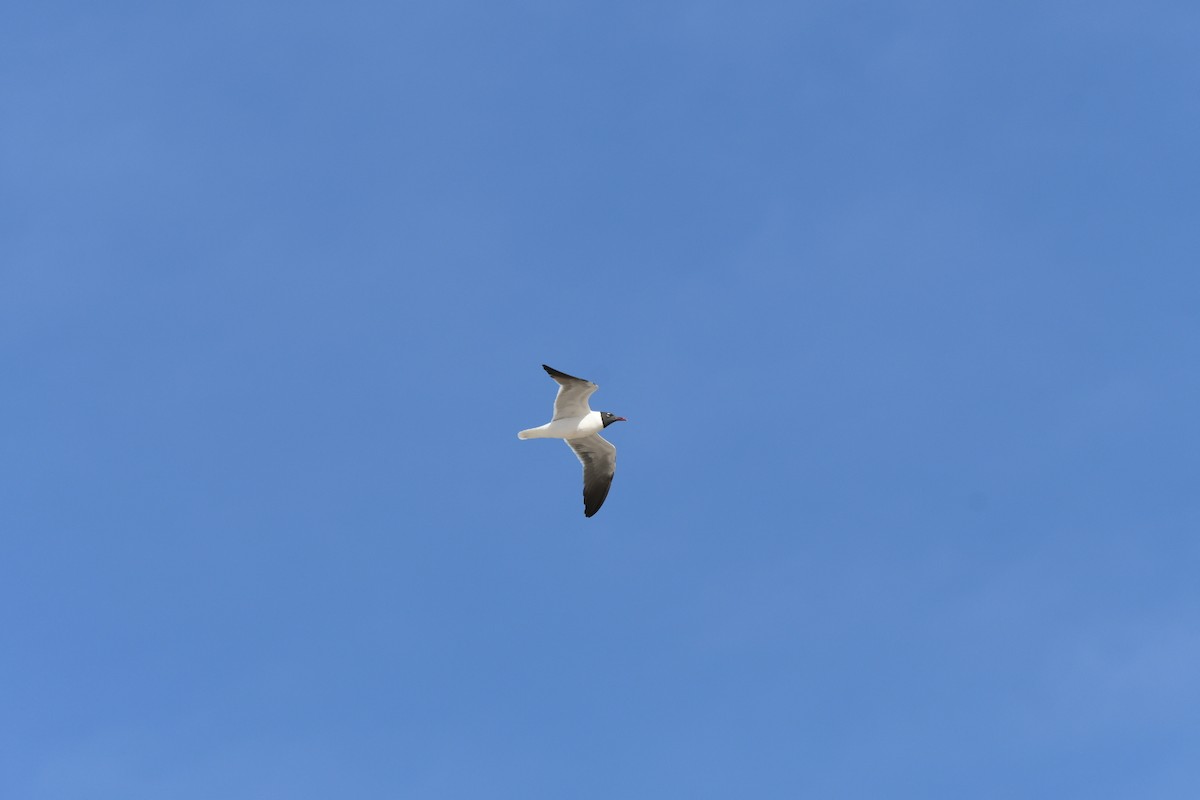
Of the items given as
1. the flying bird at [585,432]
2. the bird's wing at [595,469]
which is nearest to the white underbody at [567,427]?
the flying bird at [585,432]

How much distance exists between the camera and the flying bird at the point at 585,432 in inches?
1893

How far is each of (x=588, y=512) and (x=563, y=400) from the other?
4.79 meters

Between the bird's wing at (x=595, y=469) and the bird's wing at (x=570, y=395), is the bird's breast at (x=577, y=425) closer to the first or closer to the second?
the bird's wing at (x=570, y=395)

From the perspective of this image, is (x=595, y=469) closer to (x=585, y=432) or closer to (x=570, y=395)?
(x=585, y=432)

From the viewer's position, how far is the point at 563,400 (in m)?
48.5

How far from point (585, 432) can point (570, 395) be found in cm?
202

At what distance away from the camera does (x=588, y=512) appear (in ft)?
169

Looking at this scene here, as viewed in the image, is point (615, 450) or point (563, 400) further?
point (615, 450)

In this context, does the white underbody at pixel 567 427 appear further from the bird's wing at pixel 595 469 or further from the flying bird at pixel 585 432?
the bird's wing at pixel 595 469

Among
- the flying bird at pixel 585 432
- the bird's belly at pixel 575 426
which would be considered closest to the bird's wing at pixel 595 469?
the flying bird at pixel 585 432

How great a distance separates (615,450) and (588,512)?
7.26ft

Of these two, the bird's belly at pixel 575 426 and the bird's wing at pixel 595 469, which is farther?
the bird's wing at pixel 595 469

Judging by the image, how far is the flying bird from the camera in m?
48.1

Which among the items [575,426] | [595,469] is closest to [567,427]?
[575,426]
